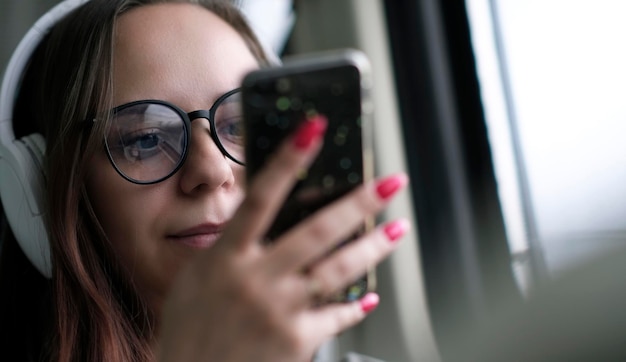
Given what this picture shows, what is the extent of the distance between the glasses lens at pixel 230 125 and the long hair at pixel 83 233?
6.7 inches

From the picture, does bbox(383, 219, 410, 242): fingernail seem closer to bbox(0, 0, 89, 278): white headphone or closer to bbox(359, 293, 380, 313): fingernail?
bbox(359, 293, 380, 313): fingernail

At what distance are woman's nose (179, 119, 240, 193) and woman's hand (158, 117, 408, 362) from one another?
0.34 metres

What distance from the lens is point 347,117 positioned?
1.85ft

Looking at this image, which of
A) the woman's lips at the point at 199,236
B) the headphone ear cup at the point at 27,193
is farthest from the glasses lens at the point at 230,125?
the headphone ear cup at the point at 27,193

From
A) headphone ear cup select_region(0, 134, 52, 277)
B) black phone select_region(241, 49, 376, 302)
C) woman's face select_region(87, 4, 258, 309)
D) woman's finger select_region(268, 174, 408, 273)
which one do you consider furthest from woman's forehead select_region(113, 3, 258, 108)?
woman's finger select_region(268, 174, 408, 273)

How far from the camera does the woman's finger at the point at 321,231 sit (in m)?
0.46

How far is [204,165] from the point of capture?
0.82 meters

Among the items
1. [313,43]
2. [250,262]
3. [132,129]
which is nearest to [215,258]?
[250,262]

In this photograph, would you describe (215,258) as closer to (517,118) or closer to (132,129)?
(132,129)

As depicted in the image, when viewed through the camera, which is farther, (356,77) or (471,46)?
(471,46)

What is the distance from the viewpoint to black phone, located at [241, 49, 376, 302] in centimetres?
53

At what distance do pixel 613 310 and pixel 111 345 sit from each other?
2.50ft

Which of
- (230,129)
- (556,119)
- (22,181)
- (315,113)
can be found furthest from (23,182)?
(556,119)

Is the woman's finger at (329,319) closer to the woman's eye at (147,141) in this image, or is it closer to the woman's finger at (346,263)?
the woman's finger at (346,263)
